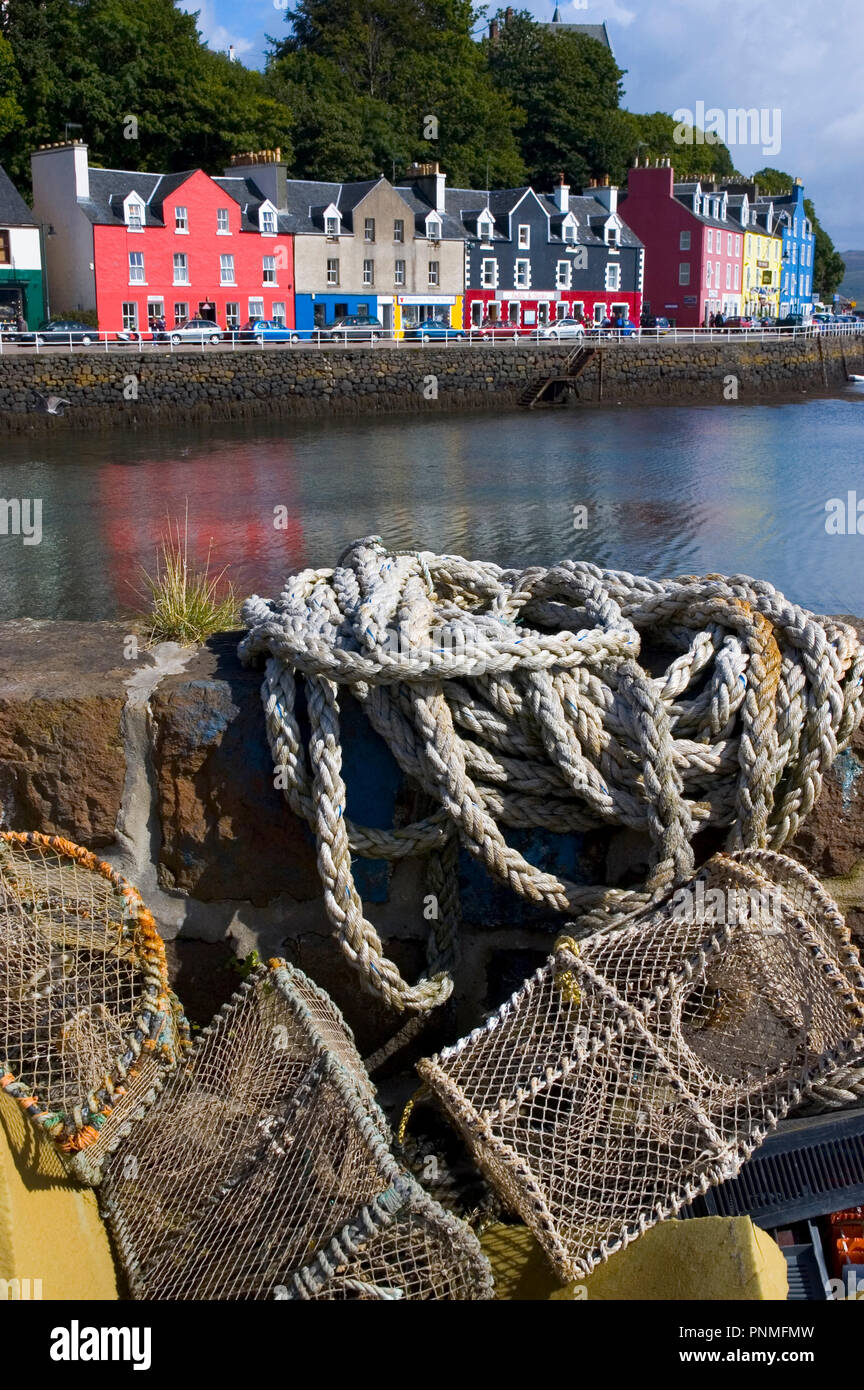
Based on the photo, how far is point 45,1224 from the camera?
74.4 inches

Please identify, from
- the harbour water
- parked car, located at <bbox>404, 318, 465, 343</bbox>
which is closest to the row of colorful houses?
parked car, located at <bbox>404, 318, 465, 343</bbox>

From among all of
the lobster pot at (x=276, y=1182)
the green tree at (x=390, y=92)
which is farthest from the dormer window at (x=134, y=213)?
the lobster pot at (x=276, y=1182)

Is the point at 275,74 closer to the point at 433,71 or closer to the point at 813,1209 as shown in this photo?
the point at 433,71

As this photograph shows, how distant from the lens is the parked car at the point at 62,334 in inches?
1523

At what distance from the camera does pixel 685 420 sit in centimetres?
4172

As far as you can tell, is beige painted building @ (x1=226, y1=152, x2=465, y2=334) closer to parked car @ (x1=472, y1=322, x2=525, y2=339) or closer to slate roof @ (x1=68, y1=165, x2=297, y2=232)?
slate roof @ (x1=68, y1=165, x2=297, y2=232)

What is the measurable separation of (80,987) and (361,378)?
135ft

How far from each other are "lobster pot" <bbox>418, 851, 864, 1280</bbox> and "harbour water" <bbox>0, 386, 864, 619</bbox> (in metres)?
8.12

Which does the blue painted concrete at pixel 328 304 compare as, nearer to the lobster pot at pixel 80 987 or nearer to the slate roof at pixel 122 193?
the slate roof at pixel 122 193

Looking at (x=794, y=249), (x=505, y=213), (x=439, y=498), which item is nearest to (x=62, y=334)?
(x=439, y=498)

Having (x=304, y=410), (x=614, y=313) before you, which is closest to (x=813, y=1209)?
(x=304, y=410)

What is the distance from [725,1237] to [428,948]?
0.85m

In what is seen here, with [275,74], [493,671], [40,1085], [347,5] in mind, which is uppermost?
[347,5]

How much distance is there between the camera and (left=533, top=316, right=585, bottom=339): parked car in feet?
165
